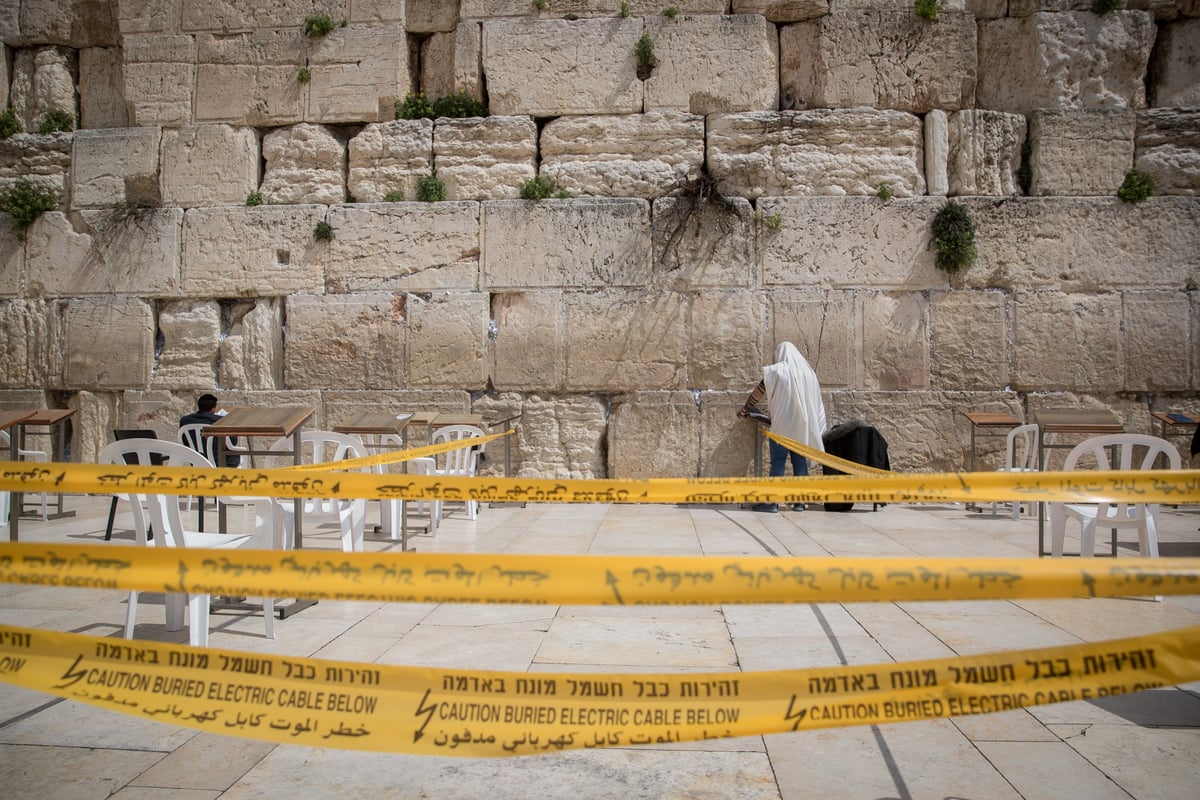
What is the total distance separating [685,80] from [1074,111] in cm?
440

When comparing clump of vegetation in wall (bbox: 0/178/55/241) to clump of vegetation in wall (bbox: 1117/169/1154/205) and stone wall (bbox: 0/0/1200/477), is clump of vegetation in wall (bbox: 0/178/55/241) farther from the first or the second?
clump of vegetation in wall (bbox: 1117/169/1154/205)

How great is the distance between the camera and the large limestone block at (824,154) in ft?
28.6

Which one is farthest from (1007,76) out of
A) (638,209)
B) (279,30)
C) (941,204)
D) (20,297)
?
(20,297)

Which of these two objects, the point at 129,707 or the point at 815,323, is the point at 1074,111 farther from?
the point at 129,707

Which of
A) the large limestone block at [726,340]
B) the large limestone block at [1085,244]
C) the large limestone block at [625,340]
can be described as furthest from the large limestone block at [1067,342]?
the large limestone block at [625,340]

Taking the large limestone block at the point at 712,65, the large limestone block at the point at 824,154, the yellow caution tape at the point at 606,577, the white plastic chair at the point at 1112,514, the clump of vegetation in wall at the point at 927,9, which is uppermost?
the clump of vegetation in wall at the point at 927,9

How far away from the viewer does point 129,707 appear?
1.71 meters

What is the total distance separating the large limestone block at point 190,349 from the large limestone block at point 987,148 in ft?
28.6

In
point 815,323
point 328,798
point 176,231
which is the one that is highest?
point 176,231

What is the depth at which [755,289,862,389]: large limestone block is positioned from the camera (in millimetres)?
8531

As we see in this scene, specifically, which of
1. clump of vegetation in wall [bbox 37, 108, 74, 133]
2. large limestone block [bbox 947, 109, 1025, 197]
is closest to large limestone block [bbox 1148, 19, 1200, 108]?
large limestone block [bbox 947, 109, 1025, 197]

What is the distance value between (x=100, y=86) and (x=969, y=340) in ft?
36.0

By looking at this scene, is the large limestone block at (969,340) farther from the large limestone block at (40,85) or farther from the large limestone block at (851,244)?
the large limestone block at (40,85)

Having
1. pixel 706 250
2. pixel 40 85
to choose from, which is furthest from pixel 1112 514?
pixel 40 85
